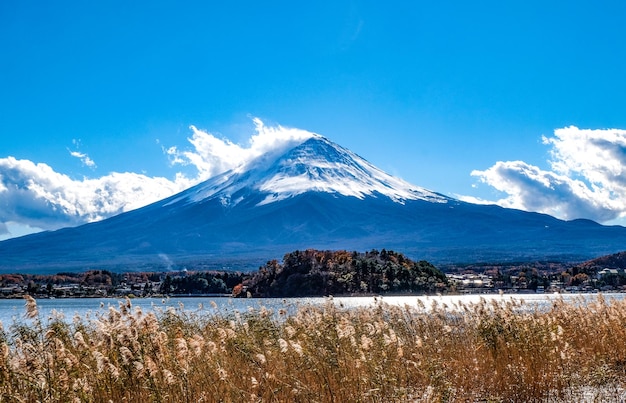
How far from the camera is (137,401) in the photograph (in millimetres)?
8586

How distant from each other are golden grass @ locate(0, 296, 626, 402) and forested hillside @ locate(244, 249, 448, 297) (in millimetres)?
88555

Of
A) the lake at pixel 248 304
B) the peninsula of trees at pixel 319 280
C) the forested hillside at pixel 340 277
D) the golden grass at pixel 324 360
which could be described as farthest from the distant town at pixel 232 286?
the golden grass at pixel 324 360

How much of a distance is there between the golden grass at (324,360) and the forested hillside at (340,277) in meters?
88.6

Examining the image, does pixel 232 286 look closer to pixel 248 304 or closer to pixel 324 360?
pixel 248 304

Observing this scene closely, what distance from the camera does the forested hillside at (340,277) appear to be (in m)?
104

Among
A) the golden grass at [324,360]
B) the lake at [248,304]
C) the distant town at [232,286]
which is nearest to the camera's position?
the golden grass at [324,360]

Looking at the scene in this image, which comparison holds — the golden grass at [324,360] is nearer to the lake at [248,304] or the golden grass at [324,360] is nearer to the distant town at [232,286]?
the lake at [248,304]

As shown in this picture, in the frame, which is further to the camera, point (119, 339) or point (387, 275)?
point (387, 275)

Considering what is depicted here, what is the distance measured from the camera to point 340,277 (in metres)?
106

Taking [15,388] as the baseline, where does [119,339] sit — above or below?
above

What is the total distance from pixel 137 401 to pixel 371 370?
292 centimetres

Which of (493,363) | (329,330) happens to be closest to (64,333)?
(329,330)

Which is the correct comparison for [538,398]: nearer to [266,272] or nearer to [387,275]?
[387,275]

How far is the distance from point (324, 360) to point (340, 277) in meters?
97.5
